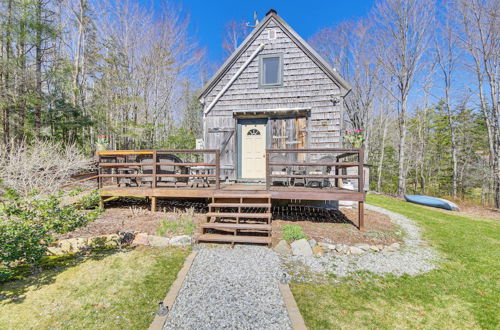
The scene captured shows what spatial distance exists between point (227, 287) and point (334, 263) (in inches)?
79.9

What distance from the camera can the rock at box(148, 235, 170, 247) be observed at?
4.43 metres

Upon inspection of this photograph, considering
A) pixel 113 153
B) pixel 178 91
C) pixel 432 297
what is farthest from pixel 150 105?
pixel 432 297

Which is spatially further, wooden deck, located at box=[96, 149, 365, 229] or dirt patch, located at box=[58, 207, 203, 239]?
wooden deck, located at box=[96, 149, 365, 229]

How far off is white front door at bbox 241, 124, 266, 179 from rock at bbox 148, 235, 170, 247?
380cm

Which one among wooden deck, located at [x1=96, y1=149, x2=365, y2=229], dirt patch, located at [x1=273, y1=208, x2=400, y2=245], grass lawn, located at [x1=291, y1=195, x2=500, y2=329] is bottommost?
grass lawn, located at [x1=291, y1=195, x2=500, y2=329]

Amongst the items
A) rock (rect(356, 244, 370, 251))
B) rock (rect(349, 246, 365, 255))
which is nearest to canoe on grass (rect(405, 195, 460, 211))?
rock (rect(356, 244, 370, 251))

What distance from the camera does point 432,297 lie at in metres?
2.93

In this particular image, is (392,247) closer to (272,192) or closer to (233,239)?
(272,192)

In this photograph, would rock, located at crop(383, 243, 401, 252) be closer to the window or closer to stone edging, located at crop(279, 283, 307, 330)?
stone edging, located at crop(279, 283, 307, 330)

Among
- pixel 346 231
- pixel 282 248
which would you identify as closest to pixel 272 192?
→ pixel 282 248

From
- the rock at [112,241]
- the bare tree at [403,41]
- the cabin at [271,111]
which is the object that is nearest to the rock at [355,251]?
the cabin at [271,111]

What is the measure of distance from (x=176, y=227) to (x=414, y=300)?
4498mm

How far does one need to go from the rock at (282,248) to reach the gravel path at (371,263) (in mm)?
183

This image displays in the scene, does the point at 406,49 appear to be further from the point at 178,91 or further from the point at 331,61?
the point at 178,91
